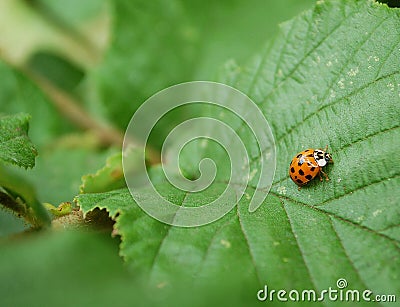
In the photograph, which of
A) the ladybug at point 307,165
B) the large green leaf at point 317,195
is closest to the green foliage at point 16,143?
the large green leaf at point 317,195

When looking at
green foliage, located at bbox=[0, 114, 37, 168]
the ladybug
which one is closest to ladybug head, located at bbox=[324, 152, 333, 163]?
the ladybug

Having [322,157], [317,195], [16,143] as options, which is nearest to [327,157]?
[322,157]

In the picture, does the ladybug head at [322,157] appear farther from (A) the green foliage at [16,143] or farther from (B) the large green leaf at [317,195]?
(A) the green foliage at [16,143]

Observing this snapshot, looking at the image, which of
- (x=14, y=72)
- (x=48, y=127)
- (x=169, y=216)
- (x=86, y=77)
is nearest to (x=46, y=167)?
(x=48, y=127)

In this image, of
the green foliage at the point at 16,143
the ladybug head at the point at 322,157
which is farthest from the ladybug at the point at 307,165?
the green foliage at the point at 16,143

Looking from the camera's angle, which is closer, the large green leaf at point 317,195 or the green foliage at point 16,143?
the large green leaf at point 317,195

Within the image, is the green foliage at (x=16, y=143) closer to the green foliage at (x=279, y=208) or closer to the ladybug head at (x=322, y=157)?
the green foliage at (x=279, y=208)

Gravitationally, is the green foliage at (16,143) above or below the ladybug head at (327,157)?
above
